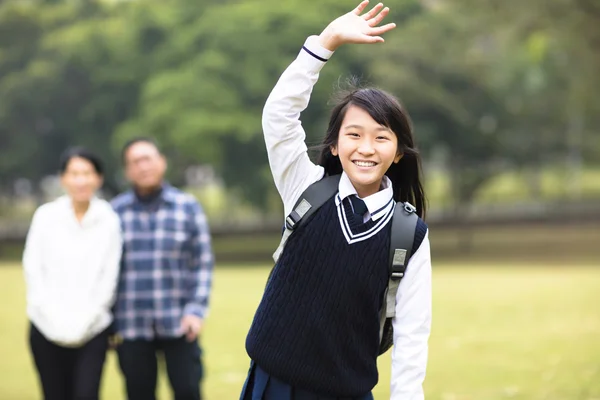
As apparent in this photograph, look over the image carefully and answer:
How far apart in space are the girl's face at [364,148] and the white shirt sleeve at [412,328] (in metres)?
0.22

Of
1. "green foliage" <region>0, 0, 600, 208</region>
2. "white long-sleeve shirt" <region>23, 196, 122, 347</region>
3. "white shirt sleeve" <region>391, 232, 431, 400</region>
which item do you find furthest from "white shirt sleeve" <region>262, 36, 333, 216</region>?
"green foliage" <region>0, 0, 600, 208</region>

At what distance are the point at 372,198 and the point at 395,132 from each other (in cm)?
18

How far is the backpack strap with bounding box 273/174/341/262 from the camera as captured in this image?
2199 millimetres

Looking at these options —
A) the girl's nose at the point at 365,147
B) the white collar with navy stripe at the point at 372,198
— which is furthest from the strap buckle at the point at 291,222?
the girl's nose at the point at 365,147

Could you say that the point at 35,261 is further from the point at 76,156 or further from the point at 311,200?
the point at 311,200

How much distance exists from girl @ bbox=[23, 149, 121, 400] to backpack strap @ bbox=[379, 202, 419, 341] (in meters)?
2.14

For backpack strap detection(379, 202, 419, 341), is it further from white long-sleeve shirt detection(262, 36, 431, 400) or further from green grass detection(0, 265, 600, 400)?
green grass detection(0, 265, 600, 400)

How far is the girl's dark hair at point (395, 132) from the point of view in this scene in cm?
223

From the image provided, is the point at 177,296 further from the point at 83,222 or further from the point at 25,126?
the point at 25,126

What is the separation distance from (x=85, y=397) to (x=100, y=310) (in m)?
0.39

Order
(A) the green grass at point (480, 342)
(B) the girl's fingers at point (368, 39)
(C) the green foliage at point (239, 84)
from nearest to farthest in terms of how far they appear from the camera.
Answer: (B) the girl's fingers at point (368, 39)
(A) the green grass at point (480, 342)
(C) the green foliage at point (239, 84)

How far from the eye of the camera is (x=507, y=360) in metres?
7.69

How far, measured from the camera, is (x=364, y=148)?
2.20 metres

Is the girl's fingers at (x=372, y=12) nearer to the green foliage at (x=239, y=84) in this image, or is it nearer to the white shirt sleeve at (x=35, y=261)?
the white shirt sleeve at (x=35, y=261)
